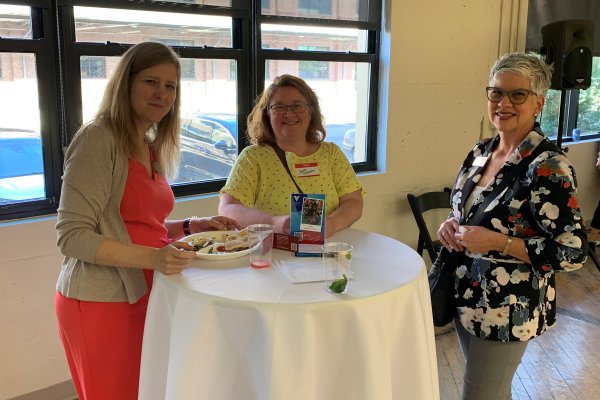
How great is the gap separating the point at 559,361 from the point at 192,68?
8.42 ft

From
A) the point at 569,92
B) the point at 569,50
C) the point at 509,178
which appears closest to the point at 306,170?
the point at 509,178

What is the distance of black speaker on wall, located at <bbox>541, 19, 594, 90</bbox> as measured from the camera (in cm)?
386

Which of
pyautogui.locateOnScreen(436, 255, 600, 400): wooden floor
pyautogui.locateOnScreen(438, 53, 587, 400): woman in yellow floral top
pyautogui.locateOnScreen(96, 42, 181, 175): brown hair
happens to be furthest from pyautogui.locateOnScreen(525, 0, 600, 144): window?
Answer: pyautogui.locateOnScreen(96, 42, 181, 175): brown hair

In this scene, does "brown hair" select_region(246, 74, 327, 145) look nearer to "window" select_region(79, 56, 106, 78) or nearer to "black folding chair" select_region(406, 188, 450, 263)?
"window" select_region(79, 56, 106, 78)

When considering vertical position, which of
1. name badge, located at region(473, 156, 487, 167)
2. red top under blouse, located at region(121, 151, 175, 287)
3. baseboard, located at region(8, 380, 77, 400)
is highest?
name badge, located at region(473, 156, 487, 167)

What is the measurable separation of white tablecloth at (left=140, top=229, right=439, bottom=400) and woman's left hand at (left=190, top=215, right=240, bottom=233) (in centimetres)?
44

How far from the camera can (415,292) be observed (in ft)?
4.93

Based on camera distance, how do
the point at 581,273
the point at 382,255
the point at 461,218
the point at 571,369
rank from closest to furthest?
the point at 382,255 < the point at 461,218 < the point at 571,369 < the point at 581,273

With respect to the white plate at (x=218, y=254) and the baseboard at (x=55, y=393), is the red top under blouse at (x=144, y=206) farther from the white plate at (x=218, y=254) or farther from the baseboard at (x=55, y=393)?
the baseboard at (x=55, y=393)

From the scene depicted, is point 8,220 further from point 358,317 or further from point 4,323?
point 358,317

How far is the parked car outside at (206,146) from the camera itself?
3.00 m

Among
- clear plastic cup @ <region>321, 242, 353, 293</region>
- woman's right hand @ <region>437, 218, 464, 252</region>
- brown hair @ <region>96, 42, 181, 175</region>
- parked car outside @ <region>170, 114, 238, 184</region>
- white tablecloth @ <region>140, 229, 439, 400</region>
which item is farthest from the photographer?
parked car outside @ <region>170, 114, 238, 184</region>

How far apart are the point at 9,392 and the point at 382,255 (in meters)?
1.81

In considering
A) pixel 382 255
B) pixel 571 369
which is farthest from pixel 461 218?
pixel 571 369
